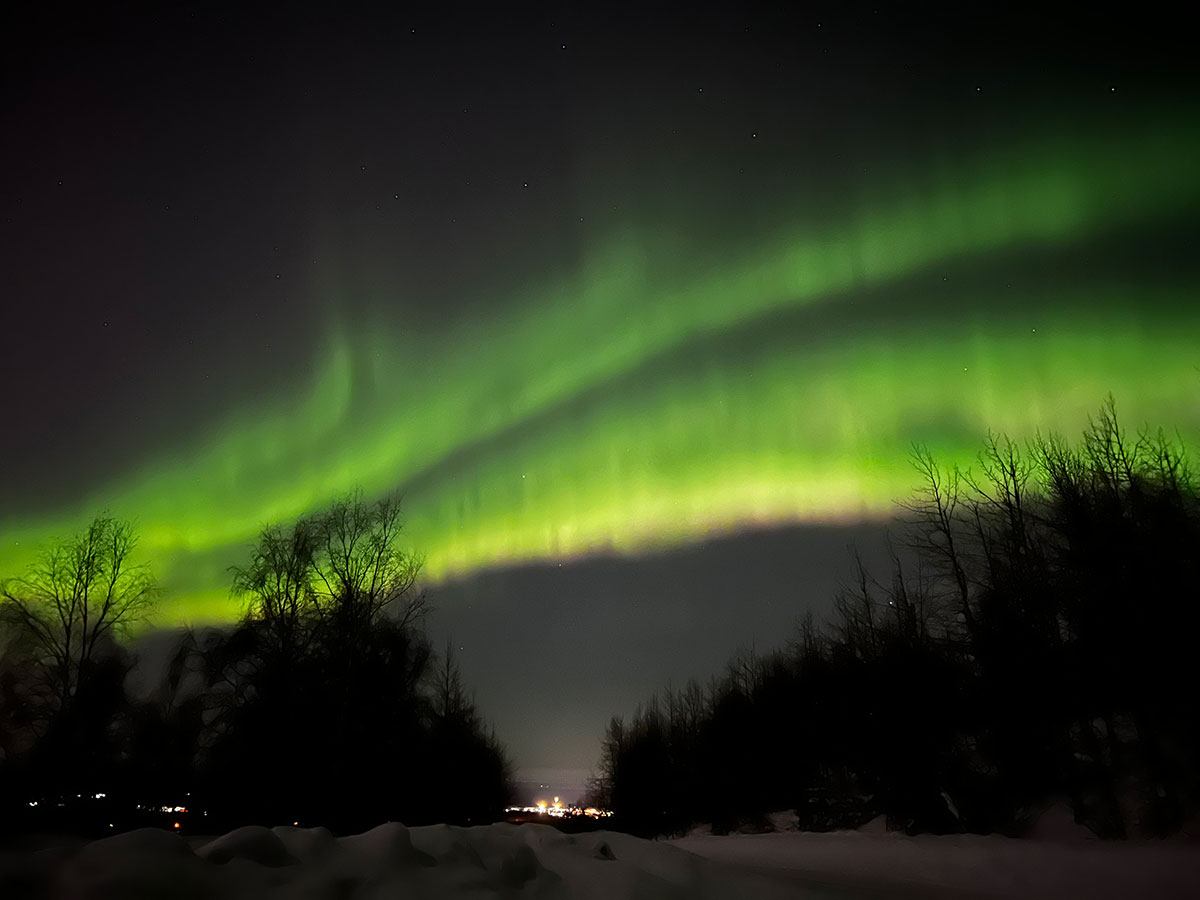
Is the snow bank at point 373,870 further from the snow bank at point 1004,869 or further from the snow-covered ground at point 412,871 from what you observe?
the snow bank at point 1004,869

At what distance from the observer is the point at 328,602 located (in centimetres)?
2870

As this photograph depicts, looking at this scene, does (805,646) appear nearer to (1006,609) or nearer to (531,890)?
(1006,609)

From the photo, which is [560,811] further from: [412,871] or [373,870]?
[373,870]

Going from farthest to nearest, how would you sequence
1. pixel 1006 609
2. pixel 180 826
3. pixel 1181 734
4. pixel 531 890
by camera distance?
pixel 180 826 < pixel 1006 609 < pixel 1181 734 < pixel 531 890

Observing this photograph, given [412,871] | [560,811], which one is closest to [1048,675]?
[412,871]

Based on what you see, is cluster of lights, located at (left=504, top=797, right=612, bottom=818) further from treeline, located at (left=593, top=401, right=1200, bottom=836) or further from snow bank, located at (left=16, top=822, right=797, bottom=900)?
snow bank, located at (left=16, top=822, right=797, bottom=900)

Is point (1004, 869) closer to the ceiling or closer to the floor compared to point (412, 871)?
closer to the floor

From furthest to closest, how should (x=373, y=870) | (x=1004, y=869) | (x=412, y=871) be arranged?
1. (x=1004, y=869)
2. (x=412, y=871)
3. (x=373, y=870)

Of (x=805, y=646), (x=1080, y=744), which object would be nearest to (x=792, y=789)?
(x=805, y=646)

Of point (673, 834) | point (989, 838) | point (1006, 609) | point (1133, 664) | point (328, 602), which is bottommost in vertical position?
point (673, 834)

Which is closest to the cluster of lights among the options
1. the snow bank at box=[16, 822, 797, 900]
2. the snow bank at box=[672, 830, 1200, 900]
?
the snow bank at box=[672, 830, 1200, 900]

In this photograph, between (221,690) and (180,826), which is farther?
(221,690)

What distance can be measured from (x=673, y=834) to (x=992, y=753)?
33235mm

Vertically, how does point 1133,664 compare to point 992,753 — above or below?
above
